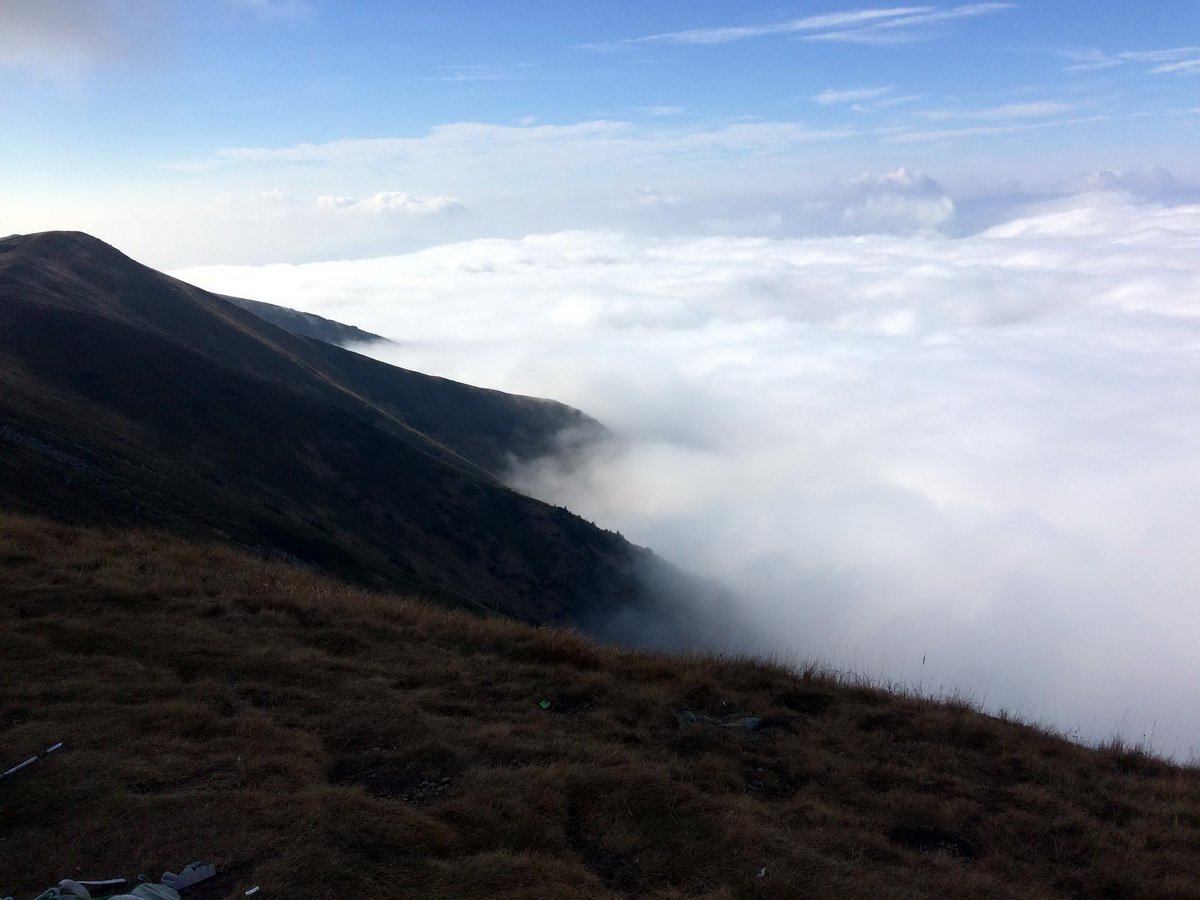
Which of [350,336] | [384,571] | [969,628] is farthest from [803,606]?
[350,336]

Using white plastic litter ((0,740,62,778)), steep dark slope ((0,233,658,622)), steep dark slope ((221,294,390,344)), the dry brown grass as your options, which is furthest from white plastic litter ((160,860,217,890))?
steep dark slope ((221,294,390,344))

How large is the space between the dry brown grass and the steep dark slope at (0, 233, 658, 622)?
18.1 metres

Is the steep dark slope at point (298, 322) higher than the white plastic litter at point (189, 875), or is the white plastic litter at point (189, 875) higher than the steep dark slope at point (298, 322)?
the steep dark slope at point (298, 322)

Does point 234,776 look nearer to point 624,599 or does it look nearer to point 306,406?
point 306,406

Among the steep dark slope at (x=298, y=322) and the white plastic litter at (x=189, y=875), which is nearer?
the white plastic litter at (x=189, y=875)

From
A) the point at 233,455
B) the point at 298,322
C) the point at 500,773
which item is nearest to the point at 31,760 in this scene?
the point at 500,773

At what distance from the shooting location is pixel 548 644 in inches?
396

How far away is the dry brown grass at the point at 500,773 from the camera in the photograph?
532 cm

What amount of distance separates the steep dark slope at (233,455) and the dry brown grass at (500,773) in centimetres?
1815

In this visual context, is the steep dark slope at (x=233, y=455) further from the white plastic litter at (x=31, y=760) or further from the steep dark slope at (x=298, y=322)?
the steep dark slope at (x=298, y=322)

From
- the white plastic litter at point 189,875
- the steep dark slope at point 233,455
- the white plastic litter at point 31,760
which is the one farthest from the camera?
the steep dark slope at point 233,455

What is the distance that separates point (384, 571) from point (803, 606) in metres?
95.0

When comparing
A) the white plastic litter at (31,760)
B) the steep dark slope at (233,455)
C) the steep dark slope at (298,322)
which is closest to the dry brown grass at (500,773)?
the white plastic litter at (31,760)

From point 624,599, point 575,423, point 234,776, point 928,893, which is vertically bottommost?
point 624,599
